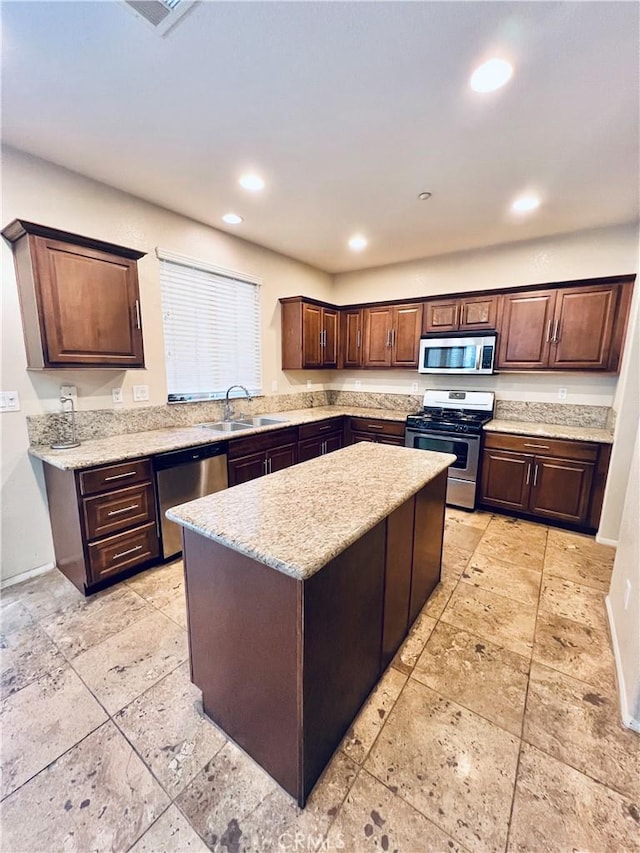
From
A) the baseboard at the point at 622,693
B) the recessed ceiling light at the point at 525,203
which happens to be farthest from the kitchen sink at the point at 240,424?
the baseboard at the point at 622,693

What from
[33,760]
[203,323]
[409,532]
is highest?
[203,323]

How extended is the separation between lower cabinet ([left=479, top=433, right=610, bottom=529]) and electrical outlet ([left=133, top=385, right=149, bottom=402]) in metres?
3.18

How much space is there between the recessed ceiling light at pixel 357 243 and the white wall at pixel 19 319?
145cm

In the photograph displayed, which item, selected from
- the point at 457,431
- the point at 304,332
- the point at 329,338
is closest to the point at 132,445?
the point at 304,332

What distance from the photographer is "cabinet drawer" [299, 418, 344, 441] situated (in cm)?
380

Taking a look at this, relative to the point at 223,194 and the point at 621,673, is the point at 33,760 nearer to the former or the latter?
the point at 621,673

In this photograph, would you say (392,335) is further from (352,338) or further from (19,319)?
(19,319)

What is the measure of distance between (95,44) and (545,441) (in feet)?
12.7

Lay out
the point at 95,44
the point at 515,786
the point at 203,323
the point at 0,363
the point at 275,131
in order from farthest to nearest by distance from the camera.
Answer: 1. the point at 203,323
2. the point at 0,363
3. the point at 275,131
4. the point at 95,44
5. the point at 515,786

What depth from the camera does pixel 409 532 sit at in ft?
5.75

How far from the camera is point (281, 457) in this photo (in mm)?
3520

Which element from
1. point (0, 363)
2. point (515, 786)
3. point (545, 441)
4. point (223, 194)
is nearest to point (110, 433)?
point (0, 363)

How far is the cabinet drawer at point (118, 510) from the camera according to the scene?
219 centimetres

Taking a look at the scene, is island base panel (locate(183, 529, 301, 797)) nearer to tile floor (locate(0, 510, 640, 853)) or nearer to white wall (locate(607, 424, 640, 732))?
tile floor (locate(0, 510, 640, 853))
